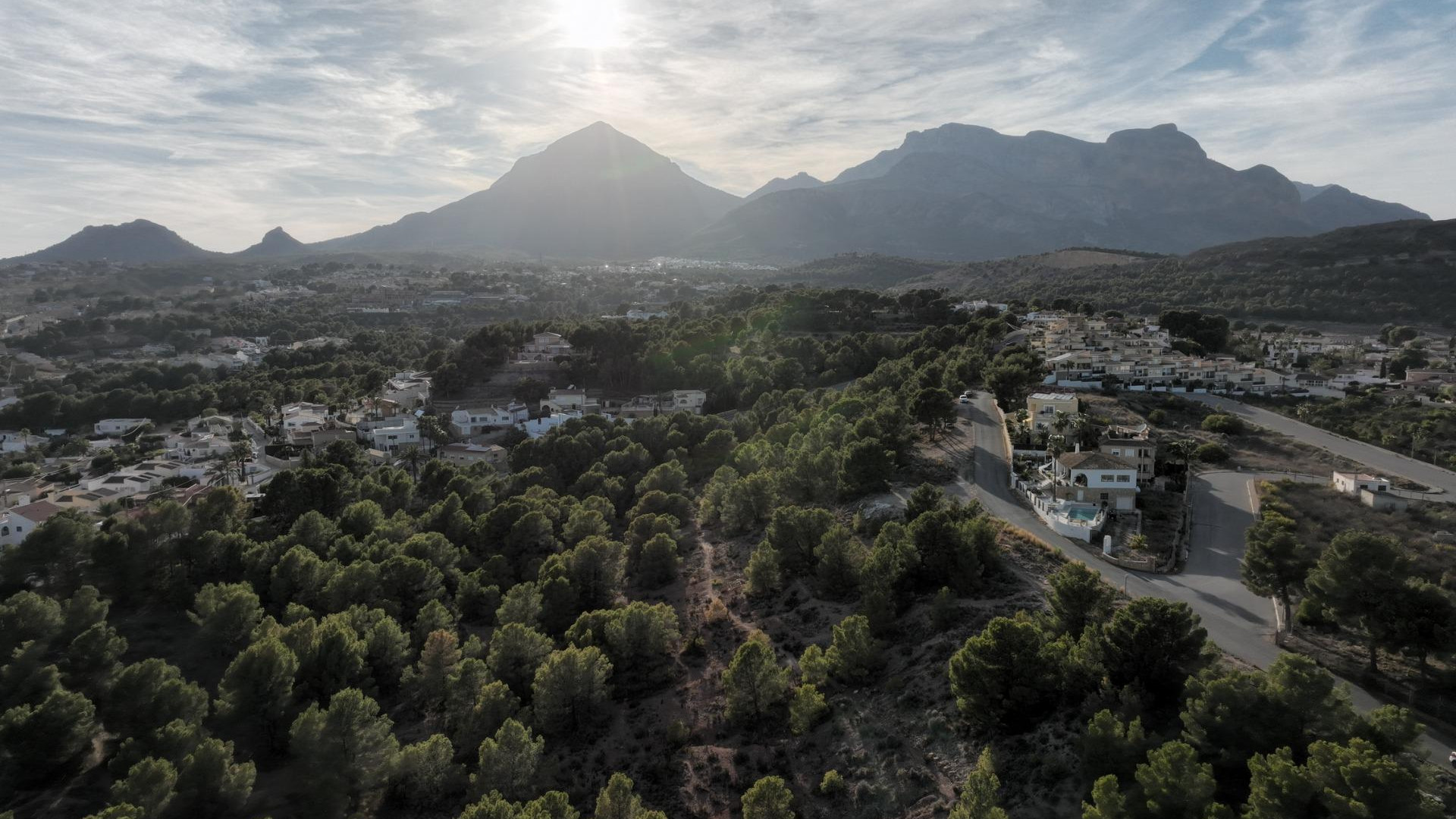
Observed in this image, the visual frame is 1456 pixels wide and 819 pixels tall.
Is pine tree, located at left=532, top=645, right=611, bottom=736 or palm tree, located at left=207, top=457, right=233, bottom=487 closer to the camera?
pine tree, located at left=532, top=645, right=611, bottom=736

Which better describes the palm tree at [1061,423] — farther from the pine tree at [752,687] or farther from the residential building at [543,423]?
the residential building at [543,423]

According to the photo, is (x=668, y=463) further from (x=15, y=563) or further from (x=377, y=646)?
(x=15, y=563)

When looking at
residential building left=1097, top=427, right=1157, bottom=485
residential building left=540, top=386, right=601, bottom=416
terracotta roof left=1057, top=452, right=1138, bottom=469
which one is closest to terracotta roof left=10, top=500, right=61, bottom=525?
residential building left=540, top=386, right=601, bottom=416

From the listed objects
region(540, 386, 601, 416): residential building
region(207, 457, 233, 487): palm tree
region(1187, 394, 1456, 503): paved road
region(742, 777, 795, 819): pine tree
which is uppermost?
region(1187, 394, 1456, 503): paved road

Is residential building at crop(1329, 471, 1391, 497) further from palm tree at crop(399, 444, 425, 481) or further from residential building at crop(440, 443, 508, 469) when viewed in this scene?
palm tree at crop(399, 444, 425, 481)

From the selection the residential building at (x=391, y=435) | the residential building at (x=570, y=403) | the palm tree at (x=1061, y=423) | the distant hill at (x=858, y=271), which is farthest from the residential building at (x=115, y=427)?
the distant hill at (x=858, y=271)

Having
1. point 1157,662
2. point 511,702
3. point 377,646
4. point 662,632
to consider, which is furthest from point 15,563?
point 1157,662

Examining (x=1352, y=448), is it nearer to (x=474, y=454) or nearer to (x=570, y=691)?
(x=570, y=691)
